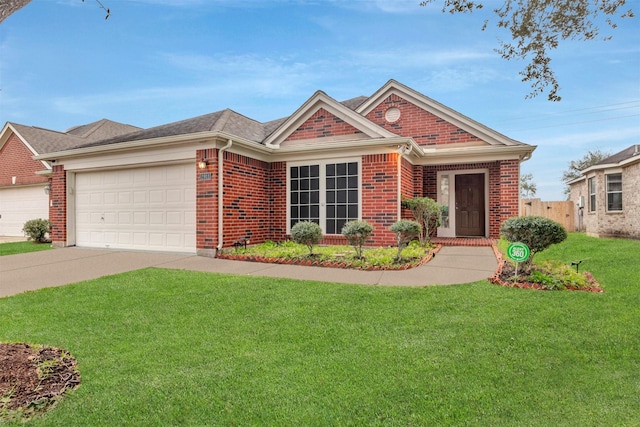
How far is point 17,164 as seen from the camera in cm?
1769

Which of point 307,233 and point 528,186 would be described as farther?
point 528,186

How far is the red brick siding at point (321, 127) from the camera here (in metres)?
10.3

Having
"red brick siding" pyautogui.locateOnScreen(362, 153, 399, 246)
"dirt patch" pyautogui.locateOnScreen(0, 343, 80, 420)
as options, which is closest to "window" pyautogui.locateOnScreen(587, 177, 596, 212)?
"red brick siding" pyautogui.locateOnScreen(362, 153, 399, 246)

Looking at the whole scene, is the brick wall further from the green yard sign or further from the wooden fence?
the green yard sign

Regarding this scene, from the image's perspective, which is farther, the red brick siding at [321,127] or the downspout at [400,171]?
the red brick siding at [321,127]

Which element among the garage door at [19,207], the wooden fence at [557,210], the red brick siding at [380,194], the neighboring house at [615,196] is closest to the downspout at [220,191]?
the red brick siding at [380,194]

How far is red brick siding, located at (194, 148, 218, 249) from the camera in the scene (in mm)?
8578

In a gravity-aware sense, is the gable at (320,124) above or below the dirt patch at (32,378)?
above

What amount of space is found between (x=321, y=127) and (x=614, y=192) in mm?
12575

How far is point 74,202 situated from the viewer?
1095 centimetres

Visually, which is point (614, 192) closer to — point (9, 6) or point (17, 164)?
point (9, 6)

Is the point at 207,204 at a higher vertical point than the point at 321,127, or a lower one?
lower

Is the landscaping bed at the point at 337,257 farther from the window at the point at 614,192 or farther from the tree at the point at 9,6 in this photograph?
the window at the point at 614,192

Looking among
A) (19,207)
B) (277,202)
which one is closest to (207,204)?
(277,202)
